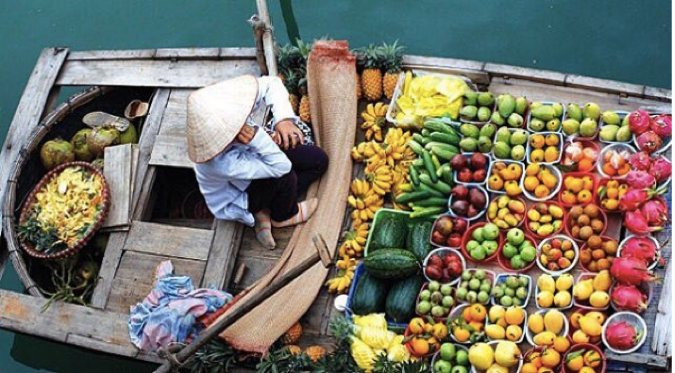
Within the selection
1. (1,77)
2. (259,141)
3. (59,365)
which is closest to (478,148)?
(259,141)

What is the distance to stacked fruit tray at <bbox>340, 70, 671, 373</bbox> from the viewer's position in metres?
4.37

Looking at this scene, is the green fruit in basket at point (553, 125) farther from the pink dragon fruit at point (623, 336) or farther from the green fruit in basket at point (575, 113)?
the pink dragon fruit at point (623, 336)

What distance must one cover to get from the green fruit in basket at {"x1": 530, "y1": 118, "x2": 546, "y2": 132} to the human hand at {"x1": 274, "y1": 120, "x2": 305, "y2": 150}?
134cm

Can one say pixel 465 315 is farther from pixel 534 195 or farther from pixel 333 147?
pixel 333 147

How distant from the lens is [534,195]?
481cm

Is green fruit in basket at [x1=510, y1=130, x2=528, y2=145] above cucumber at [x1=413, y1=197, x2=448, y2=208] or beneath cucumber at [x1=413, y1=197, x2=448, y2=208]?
above

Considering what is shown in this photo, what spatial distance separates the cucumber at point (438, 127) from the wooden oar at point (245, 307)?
114 centimetres

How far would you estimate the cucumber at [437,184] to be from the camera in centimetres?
498

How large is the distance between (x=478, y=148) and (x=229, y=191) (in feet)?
4.78

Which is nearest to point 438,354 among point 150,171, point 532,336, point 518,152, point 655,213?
point 532,336

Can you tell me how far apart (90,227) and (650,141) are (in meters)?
3.26

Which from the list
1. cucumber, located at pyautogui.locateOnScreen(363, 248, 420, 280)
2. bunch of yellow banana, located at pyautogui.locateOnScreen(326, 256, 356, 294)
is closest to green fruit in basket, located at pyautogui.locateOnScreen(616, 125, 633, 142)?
cucumber, located at pyautogui.locateOnScreen(363, 248, 420, 280)

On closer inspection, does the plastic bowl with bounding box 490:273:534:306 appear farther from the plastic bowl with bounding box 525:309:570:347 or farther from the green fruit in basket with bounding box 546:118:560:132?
the green fruit in basket with bounding box 546:118:560:132

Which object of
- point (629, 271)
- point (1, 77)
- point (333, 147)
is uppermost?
point (1, 77)
